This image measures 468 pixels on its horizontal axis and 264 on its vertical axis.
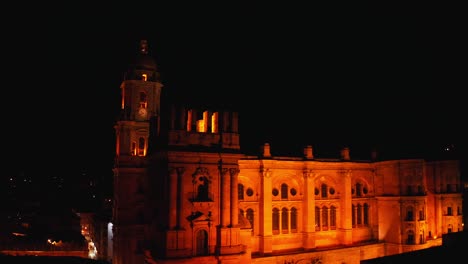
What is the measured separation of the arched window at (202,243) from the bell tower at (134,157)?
884 centimetres

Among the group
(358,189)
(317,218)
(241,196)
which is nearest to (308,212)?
(317,218)

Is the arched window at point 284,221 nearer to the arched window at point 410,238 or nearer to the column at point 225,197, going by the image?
the column at point 225,197

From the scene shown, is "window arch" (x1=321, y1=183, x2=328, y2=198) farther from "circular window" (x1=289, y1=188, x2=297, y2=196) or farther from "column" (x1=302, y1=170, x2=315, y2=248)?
"circular window" (x1=289, y1=188, x2=297, y2=196)

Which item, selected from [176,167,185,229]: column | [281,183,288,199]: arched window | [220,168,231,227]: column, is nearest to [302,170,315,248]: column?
[281,183,288,199]: arched window

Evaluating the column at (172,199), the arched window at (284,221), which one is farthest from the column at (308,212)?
the column at (172,199)

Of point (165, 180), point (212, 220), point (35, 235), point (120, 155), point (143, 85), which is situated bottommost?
point (35, 235)

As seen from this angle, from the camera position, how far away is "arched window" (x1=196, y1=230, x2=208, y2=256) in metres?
30.5

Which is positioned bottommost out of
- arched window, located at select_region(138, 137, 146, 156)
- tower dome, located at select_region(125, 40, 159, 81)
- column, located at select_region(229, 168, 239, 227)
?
column, located at select_region(229, 168, 239, 227)

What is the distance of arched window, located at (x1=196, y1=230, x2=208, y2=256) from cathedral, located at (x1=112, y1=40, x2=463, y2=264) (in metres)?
0.08

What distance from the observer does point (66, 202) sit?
328 feet

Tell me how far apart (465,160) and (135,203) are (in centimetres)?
5424

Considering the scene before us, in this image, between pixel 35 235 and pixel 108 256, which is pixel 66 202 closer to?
pixel 35 235

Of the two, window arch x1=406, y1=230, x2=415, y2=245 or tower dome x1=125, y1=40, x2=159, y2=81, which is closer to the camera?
tower dome x1=125, y1=40, x2=159, y2=81

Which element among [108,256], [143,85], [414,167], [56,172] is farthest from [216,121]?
[56,172]
